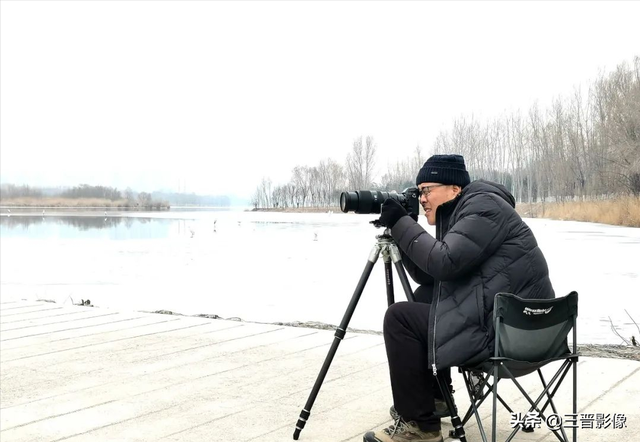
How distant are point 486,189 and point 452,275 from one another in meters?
0.30

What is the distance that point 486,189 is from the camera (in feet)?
7.04

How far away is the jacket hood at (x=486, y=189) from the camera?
7.04 ft

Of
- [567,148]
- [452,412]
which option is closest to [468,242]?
[452,412]

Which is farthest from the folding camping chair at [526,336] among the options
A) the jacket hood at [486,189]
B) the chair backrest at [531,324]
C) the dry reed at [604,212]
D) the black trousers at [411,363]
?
the dry reed at [604,212]

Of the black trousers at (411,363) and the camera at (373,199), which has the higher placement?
the camera at (373,199)

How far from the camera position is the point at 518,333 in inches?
78.9

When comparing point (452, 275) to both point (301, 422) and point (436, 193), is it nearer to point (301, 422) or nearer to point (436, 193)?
point (436, 193)

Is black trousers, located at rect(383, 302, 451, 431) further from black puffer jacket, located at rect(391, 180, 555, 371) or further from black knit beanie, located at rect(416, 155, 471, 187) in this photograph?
black knit beanie, located at rect(416, 155, 471, 187)

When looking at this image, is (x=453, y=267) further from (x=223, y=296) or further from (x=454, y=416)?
(x=223, y=296)

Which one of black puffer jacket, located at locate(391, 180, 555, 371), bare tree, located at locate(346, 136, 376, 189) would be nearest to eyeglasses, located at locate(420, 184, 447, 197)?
black puffer jacket, located at locate(391, 180, 555, 371)

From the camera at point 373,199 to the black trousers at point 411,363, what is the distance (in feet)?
1.16

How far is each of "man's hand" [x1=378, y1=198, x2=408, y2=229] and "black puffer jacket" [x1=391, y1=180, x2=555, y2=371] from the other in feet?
0.34

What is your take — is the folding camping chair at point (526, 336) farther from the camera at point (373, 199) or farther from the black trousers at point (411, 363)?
the camera at point (373, 199)

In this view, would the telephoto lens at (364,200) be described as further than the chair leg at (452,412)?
Yes
